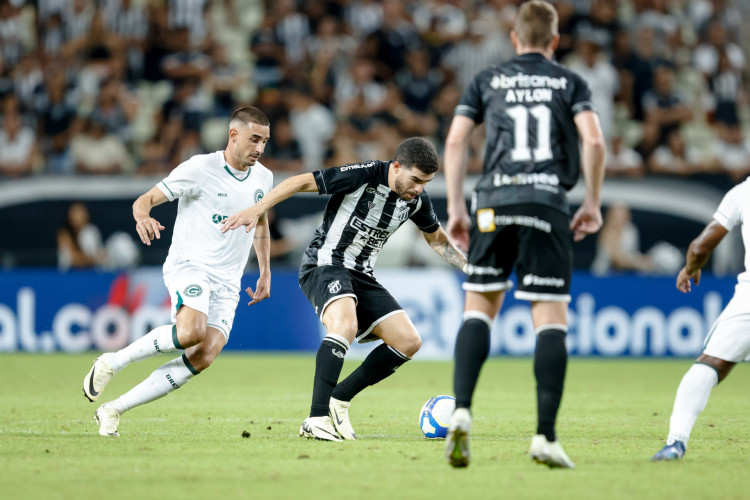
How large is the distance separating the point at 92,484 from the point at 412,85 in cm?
1415

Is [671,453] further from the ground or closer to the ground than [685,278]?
closer to the ground

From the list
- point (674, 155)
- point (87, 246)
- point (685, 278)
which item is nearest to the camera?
point (685, 278)

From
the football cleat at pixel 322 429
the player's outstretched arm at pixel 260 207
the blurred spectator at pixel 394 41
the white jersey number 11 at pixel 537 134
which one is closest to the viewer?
the white jersey number 11 at pixel 537 134

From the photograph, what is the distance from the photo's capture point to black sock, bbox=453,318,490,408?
5.44m

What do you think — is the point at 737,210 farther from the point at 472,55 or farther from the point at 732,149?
the point at 472,55

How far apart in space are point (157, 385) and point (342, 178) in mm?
1941

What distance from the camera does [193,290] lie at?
7.19 meters

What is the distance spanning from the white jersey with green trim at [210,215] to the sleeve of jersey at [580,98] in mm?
2999

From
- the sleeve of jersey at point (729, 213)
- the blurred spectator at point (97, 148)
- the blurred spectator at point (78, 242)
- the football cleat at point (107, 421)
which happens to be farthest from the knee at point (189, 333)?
the blurred spectator at point (97, 148)

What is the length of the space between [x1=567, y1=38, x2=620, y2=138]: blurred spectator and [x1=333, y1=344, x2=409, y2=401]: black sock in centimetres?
1133

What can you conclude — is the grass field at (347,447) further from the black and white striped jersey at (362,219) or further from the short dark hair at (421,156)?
the short dark hair at (421,156)

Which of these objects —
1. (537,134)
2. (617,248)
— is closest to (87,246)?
(617,248)

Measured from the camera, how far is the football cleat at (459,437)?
5.25 metres

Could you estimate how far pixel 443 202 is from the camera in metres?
15.5
